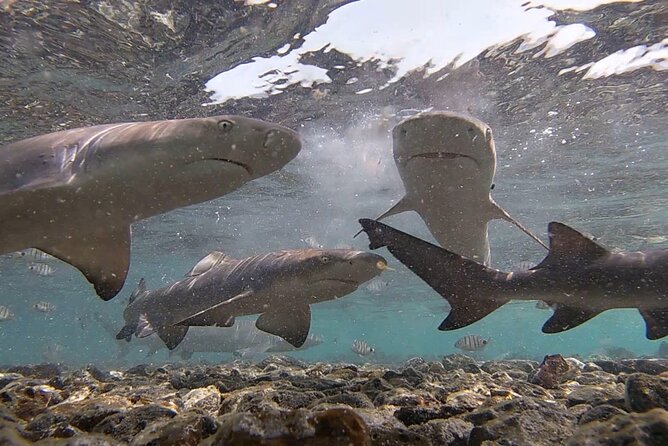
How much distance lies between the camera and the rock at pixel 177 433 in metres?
2.09

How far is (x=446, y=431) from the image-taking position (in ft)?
7.97

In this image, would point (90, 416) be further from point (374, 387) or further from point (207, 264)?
point (207, 264)

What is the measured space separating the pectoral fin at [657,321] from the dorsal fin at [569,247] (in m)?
0.78

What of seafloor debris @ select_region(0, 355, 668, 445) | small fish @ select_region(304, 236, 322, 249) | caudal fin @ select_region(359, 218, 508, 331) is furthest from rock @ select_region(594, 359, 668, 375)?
small fish @ select_region(304, 236, 322, 249)

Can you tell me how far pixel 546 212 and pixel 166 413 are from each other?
Result: 2486 cm

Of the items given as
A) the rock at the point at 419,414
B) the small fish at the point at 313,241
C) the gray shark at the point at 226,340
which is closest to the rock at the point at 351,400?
the rock at the point at 419,414

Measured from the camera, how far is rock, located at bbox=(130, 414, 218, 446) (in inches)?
82.3

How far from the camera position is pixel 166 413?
9.30ft

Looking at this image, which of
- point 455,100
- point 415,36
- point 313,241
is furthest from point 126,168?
point 313,241

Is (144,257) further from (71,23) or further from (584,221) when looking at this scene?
(584,221)

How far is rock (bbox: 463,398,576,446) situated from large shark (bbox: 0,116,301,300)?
96.1 inches

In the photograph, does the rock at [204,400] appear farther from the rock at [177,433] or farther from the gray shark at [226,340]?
the gray shark at [226,340]

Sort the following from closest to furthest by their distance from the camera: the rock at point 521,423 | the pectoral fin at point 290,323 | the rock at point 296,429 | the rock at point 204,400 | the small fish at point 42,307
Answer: the rock at point 296,429, the rock at point 521,423, the rock at point 204,400, the pectoral fin at point 290,323, the small fish at point 42,307

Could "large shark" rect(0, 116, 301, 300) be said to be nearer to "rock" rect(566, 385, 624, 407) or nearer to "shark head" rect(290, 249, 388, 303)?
"shark head" rect(290, 249, 388, 303)
